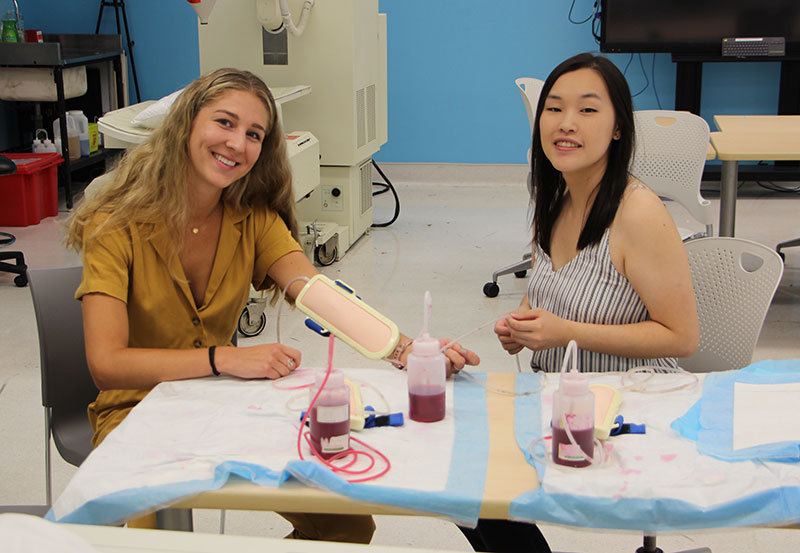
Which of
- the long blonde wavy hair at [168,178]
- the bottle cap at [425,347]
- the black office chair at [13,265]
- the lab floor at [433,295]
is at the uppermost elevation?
the long blonde wavy hair at [168,178]

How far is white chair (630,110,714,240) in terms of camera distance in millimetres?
3248

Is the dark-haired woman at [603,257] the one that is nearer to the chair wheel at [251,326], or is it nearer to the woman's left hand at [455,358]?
the woman's left hand at [455,358]

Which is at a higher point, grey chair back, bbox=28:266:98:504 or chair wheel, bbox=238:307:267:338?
grey chair back, bbox=28:266:98:504

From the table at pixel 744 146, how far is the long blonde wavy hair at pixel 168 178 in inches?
75.7

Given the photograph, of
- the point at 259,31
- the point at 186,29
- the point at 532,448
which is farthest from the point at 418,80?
the point at 532,448

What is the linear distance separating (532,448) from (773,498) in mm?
315

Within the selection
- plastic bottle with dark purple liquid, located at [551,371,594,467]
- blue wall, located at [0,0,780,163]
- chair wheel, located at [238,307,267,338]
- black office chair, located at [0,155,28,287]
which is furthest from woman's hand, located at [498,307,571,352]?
blue wall, located at [0,0,780,163]

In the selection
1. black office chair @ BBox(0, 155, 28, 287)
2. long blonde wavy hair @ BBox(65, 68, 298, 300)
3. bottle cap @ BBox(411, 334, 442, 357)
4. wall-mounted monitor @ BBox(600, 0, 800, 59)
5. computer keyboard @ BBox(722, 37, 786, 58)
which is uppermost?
wall-mounted monitor @ BBox(600, 0, 800, 59)

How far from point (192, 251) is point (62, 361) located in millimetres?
359

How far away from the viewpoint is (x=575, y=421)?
125 cm

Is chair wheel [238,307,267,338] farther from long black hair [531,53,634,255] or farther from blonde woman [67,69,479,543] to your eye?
long black hair [531,53,634,255]

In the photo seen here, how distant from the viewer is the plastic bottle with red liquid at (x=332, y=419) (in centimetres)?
128

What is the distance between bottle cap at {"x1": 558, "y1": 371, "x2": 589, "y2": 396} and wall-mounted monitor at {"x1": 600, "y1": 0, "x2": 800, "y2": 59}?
4.46 metres

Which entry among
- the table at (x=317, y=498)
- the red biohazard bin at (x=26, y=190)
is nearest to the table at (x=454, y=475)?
the table at (x=317, y=498)
